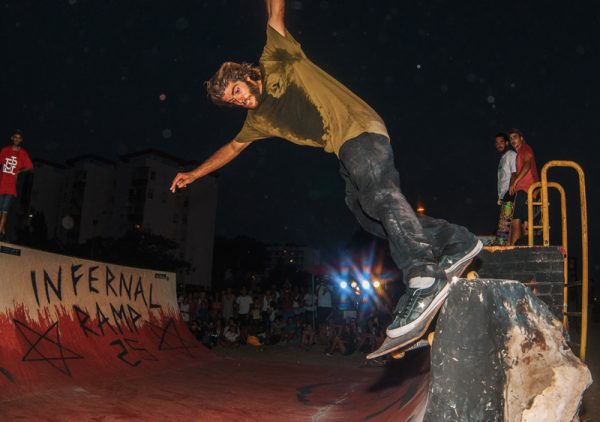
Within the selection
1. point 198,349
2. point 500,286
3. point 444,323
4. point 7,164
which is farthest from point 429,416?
point 7,164

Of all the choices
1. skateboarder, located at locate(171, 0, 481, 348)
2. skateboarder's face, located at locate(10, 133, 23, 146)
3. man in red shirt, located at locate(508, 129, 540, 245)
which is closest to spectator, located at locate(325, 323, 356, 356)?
man in red shirt, located at locate(508, 129, 540, 245)

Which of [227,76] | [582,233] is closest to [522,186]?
[582,233]

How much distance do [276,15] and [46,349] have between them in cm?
532

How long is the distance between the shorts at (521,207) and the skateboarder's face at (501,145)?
1253mm

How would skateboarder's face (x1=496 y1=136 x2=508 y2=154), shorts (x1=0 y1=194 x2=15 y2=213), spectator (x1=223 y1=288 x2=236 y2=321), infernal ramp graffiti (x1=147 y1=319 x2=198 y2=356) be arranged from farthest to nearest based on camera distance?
spectator (x1=223 y1=288 x2=236 y2=321), infernal ramp graffiti (x1=147 y1=319 x2=198 y2=356), shorts (x1=0 y1=194 x2=15 y2=213), skateboarder's face (x1=496 y1=136 x2=508 y2=154)

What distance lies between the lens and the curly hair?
2918mm

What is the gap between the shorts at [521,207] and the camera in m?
6.82

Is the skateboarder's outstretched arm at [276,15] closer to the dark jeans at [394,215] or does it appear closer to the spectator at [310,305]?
the dark jeans at [394,215]

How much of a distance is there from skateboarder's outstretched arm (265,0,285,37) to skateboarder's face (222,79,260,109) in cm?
40

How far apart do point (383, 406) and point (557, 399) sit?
289 cm

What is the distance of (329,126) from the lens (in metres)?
2.78

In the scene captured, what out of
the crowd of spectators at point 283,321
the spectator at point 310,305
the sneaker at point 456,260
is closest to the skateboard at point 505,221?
the sneaker at point 456,260

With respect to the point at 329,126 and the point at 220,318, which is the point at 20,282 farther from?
the point at 220,318

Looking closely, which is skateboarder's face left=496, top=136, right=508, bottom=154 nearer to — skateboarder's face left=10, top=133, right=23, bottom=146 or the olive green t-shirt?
the olive green t-shirt
